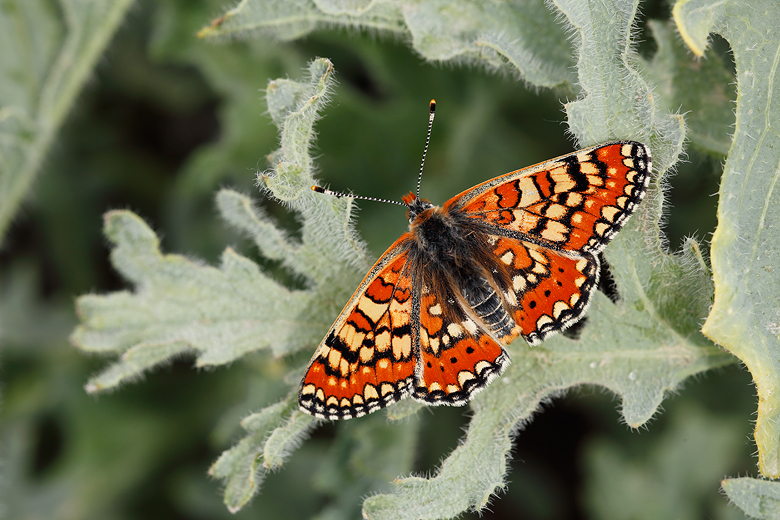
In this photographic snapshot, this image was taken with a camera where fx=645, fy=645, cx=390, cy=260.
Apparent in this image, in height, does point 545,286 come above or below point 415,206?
below

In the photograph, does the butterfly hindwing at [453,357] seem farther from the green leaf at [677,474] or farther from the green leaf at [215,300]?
the green leaf at [677,474]

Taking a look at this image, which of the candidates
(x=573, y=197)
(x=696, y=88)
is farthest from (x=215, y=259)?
(x=696, y=88)

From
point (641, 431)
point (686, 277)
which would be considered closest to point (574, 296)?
point (686, 277)

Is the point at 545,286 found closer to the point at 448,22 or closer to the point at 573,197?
the point at 573,197

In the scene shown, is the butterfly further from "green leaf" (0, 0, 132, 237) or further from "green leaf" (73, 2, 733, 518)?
"green leaf" (0, 0, 132, 237)

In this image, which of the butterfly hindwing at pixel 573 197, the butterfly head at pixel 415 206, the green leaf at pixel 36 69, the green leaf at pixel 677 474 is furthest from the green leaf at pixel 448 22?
the green leaf at pixel 677 474

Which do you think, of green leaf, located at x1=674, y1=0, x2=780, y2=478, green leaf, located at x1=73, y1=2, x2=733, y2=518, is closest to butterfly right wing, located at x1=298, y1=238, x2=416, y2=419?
green leaf, located at x1=73, y1=2, x2=733, y2=518

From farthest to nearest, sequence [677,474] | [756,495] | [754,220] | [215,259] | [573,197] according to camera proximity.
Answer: [215,259] → [677,474] → [573,197] → [756,495] → [754,220]
